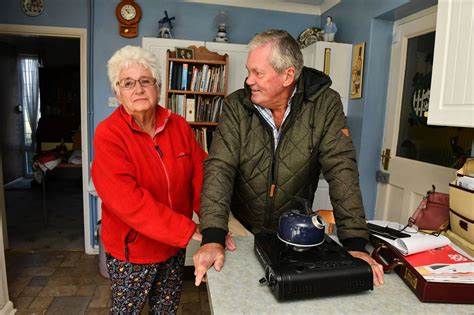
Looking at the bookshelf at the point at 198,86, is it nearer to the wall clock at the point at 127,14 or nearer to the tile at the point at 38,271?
the wall clock at the point at 127,14

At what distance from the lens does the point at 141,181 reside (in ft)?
4.14

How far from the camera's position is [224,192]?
1.15 meters

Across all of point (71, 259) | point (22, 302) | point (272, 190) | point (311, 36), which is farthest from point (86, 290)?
point (311, 36)

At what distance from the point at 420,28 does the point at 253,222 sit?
1.85 meters

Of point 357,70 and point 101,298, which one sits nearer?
point 101,298

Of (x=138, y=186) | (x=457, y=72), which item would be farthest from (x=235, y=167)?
(x=457, y=72)

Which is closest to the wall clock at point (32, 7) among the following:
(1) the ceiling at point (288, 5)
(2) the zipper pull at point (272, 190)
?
(1) the ceiling at point (288, 5)

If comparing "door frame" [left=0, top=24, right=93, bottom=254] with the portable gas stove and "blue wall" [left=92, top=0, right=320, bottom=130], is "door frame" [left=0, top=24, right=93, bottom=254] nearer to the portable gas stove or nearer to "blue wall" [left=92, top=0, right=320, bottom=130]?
"blue wall" [left=92, top=0, right=320, bottom=130]

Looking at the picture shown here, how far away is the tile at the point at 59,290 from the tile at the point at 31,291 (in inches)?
1.4

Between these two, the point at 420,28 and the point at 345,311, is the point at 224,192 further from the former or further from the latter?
the point at 420,28

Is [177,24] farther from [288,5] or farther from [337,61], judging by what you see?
[337,61]

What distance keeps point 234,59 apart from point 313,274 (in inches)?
106

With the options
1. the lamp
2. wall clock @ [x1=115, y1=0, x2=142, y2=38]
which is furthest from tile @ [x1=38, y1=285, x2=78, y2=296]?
the lamp

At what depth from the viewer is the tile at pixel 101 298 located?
94.3 inches
